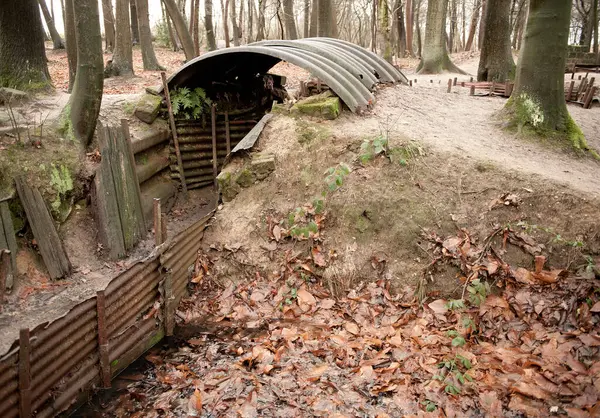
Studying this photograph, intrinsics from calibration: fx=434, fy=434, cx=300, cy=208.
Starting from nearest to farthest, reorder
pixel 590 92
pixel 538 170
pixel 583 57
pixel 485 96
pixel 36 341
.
A: 1. pixel 36 341
2. pixel 538 170
3. pixel 590 92
4. pixel 485 96
5. pixel 583 57

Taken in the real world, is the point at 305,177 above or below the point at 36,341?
above

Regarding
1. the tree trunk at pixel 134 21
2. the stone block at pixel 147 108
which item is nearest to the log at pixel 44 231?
the stone block at pixel 147 108

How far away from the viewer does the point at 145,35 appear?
15.9m

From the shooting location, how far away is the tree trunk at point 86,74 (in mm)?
7051

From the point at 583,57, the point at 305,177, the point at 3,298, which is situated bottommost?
the point at 3,298

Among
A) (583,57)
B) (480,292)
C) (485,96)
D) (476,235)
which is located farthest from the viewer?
(583,57)

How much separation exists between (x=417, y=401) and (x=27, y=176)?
20.7 ft

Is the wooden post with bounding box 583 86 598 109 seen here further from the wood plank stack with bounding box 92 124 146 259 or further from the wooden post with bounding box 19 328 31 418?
the wooden post with bounding box 19 328 31 418

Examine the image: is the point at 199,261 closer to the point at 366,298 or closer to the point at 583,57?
the point at 366,298

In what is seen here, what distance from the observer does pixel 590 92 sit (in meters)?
9.66

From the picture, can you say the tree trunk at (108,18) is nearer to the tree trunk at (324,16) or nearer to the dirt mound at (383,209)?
the tree trunk at (324,16)

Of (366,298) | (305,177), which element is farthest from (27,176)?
(366,298)

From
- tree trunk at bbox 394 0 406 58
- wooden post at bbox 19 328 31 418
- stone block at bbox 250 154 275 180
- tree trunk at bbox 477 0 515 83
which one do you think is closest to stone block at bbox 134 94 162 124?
stone block at bbox 250 154 275 180

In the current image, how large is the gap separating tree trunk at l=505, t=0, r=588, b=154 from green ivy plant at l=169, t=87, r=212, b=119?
6546 mm
